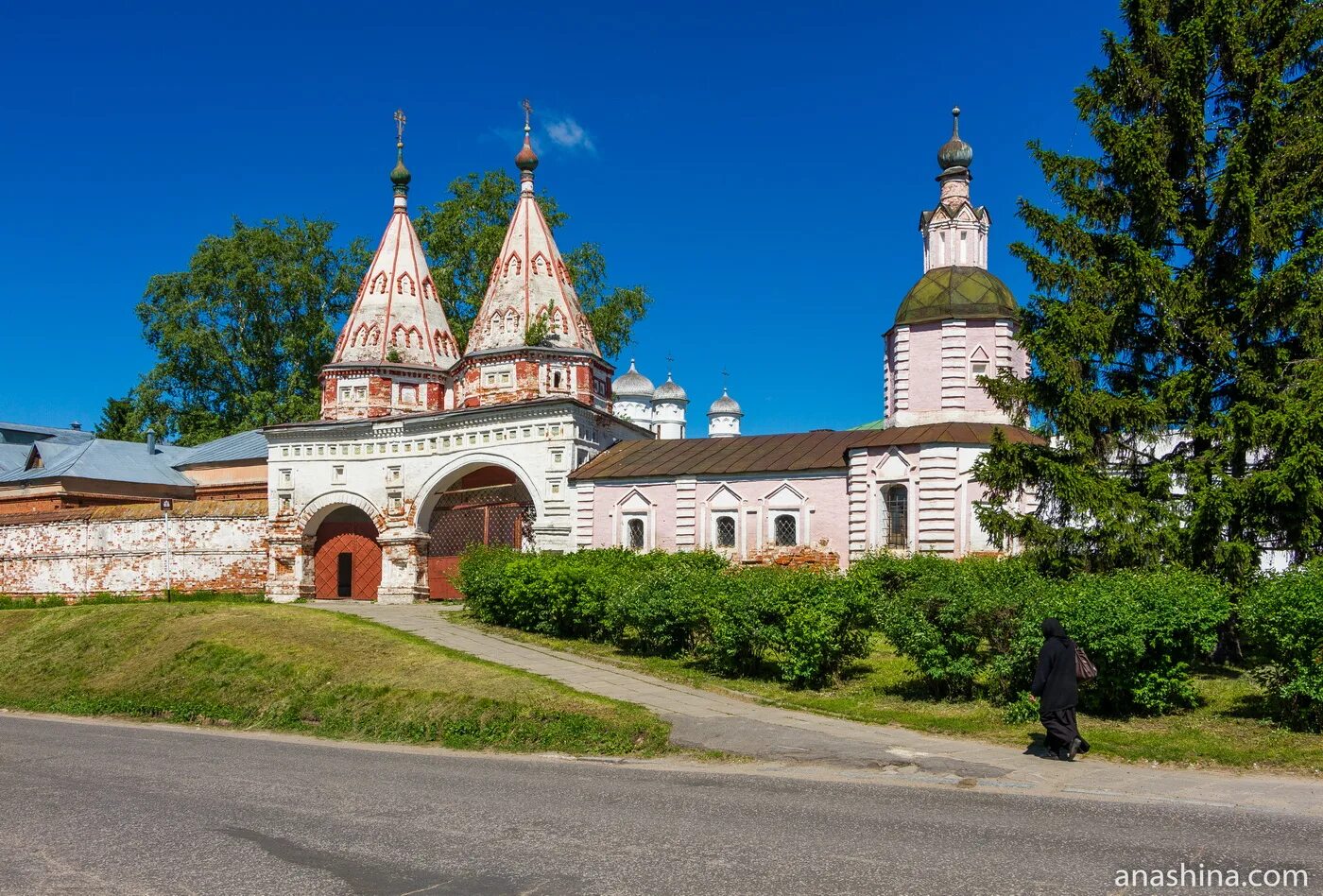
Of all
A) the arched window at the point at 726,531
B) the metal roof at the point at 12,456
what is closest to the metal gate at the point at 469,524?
the arched window at the point at 726,531

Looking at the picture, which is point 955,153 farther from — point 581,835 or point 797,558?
point 581,835

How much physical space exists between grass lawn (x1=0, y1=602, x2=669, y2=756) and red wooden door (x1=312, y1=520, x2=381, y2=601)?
685 cm

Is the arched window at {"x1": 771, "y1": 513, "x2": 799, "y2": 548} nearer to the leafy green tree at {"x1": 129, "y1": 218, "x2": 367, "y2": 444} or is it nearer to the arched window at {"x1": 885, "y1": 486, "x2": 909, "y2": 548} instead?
the arched window at {"x1": 885, "y1": 486, "x2": 909, "y2": 548}

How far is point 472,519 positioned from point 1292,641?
64.3 feet

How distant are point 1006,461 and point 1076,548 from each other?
141 cm

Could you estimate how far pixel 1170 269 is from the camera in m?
13.8

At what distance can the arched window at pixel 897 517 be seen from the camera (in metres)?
21.7

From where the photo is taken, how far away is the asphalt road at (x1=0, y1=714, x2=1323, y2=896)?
5934 mm

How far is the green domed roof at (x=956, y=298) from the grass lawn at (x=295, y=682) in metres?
12.3

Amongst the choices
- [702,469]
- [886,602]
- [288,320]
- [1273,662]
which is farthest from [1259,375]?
[288,320]

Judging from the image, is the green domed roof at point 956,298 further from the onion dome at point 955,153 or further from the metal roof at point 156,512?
the metal roof at point 156,512

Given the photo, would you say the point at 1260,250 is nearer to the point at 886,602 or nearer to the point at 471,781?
the point at 886,602

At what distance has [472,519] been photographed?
26250 mm

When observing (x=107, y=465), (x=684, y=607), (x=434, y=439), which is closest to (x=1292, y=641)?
(x=684, y=607)
